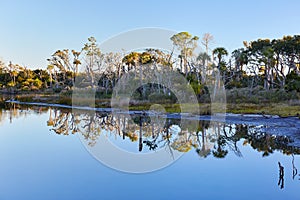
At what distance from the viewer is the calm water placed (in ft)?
20.8

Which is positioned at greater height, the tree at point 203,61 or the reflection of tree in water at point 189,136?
the tree at point 203,61

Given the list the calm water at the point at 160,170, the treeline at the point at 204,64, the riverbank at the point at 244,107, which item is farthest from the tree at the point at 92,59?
the calm water at the point at 160,170

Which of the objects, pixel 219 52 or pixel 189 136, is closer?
pixel 189 136

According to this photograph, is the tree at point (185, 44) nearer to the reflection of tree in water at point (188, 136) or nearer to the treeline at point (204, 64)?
the treeline at point (204, 64)

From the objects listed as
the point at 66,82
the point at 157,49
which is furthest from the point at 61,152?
the point at 66,82

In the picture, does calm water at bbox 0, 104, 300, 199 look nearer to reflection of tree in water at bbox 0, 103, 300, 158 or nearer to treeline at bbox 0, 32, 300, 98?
reflection of tree in water at bbox 0, 103, 300, 158

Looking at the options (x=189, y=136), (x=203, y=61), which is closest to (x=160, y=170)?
(x=189, y=136)

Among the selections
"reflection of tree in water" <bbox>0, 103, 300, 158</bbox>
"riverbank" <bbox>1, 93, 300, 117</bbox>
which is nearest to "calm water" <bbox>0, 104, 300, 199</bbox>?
"reflection of tree in water" <bbox>0, 103, 300, 158</bbox>

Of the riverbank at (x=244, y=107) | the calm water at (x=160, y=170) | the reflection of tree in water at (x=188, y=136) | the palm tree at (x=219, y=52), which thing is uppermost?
the palm tree at (x=219, y=52)

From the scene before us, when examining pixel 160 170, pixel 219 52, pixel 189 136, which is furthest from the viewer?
pixel 219 52

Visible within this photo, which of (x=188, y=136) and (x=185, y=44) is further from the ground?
(x=185, y=44)

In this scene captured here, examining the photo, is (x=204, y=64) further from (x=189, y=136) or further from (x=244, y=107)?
(x=189, y=136)

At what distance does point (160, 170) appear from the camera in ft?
27.3

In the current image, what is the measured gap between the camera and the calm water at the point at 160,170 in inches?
250
